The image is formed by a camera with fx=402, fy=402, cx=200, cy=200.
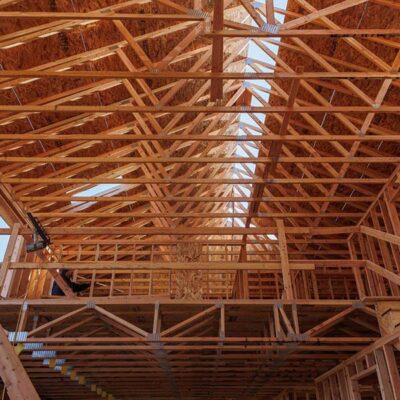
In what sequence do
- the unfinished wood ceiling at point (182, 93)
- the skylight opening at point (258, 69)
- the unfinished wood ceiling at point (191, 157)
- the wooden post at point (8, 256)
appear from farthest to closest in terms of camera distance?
the skylight opening at point (258, 69), the wooden post at point (8, 256), the unfinished wood ceiling at point (191, 157), the unfinished wood ceiling at point (182, 93)

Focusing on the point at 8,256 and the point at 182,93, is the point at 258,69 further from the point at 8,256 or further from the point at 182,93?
the point at 8,256

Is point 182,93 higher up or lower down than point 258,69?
lower down

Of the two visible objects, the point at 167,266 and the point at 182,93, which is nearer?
the point at 167,266

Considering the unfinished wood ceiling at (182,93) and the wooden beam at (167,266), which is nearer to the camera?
the unfinished wood ceiling at (182,93)

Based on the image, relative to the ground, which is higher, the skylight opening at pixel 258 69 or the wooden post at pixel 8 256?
the skylight opening at pixel 258 69

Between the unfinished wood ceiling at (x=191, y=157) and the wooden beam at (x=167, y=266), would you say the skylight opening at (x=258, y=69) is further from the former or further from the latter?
the wooden beam at (x=167, y=266)

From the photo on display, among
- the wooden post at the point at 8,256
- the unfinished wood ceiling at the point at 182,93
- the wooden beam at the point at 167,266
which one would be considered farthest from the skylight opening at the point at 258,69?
the wooden post at the point at 8,256

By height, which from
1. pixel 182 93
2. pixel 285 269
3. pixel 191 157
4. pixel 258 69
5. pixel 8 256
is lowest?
pixel 285 269

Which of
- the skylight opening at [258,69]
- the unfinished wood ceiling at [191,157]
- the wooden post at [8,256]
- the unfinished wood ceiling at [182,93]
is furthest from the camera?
the skylight opening at [258,69]

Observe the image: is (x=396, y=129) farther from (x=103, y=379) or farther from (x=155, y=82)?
(x=103, y=379)

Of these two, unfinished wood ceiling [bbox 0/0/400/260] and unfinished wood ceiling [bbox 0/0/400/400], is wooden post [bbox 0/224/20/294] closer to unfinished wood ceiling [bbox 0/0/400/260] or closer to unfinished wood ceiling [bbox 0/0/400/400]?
unfinished wood ceiling [bbox 0/0/400/400]

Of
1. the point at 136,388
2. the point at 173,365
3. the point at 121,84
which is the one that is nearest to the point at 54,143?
the point at 121,84

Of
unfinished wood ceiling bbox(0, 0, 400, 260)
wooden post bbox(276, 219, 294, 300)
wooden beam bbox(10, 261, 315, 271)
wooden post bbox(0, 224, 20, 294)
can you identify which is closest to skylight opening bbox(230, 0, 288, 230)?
unfinished wood ceiling bbox(0, 0, 400, 260)

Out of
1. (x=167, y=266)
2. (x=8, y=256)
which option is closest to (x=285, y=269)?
(x=167, y=266)
